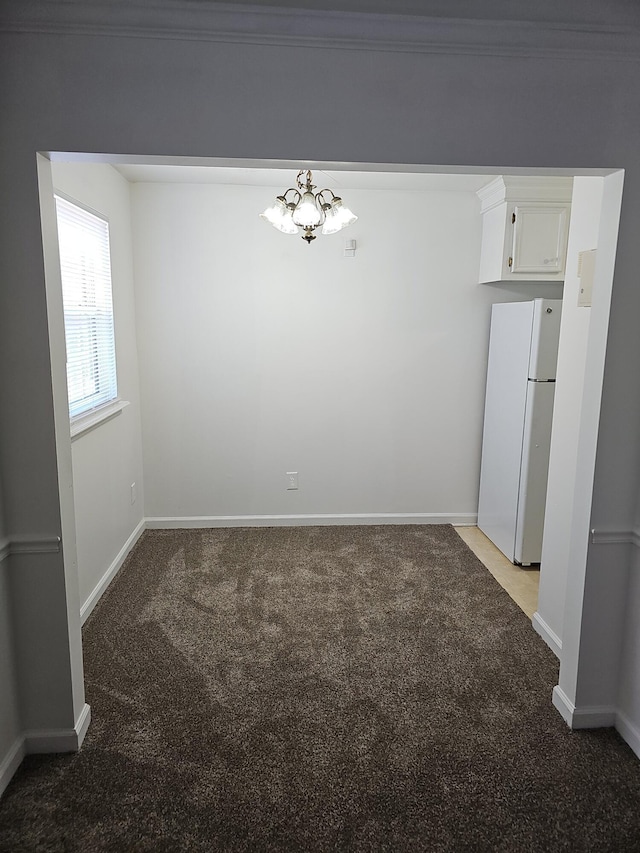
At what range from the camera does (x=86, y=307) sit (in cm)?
324

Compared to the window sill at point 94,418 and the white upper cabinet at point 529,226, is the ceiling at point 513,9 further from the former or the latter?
the window sill at point 94,418

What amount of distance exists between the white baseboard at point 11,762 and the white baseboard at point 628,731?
2.29m

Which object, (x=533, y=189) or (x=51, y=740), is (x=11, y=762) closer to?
(x=51, y=740)

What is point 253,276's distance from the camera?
164 inches

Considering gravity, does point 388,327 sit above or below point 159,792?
above

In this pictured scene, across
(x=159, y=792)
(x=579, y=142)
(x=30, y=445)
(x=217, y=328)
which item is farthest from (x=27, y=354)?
(x=217, y=328)

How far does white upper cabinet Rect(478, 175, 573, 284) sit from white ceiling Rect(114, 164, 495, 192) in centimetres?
17

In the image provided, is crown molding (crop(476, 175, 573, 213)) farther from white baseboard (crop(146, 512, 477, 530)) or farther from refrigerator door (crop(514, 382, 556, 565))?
white baseboard (crop(146, 512, 477, 530))

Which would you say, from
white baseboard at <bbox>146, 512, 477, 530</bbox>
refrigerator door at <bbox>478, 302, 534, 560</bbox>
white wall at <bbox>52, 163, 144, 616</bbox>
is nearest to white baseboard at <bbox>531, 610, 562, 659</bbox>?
refrigerator door at <bbox>478, 302, 534, 560</bbox>

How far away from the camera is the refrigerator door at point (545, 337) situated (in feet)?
11.5

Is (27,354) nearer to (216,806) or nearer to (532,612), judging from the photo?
(216,806)

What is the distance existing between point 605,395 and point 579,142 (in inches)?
35.0

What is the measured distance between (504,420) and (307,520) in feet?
5.44

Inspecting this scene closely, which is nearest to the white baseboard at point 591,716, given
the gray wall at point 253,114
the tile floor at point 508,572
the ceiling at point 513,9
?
the tile floor at point 508,572
